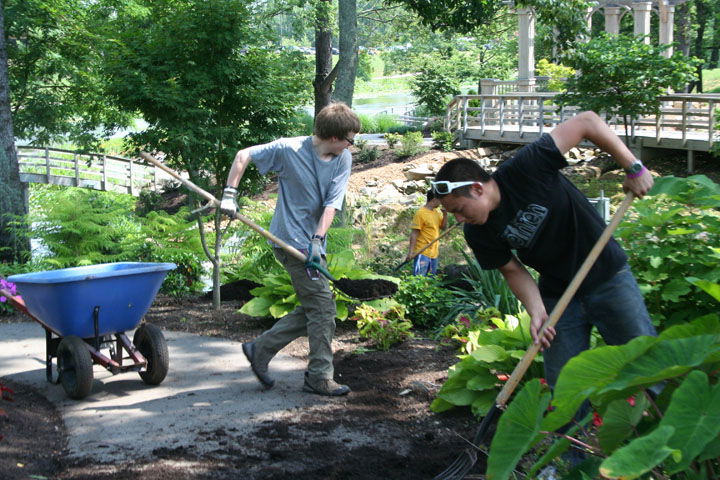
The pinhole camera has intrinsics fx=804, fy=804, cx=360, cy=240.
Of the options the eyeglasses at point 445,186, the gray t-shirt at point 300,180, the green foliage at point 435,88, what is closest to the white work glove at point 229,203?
the gray t-shirt at point 300,180

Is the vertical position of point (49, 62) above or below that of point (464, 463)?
above

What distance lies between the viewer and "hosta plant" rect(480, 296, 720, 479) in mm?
2113

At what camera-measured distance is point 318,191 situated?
5398mm

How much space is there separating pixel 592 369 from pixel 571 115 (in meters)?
20.5

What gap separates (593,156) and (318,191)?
16.1 meters

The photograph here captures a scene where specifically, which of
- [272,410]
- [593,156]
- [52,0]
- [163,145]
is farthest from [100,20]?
[272,410]

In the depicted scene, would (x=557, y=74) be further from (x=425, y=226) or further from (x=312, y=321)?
(x=312, y=321)

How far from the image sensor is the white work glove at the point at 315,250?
5.19 m

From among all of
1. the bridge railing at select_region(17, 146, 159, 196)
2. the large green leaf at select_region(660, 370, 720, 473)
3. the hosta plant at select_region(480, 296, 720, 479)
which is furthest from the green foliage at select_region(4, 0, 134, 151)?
the large green leaf at select_region(660, 370, 720, 473)

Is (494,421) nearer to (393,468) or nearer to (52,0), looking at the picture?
(393,468)

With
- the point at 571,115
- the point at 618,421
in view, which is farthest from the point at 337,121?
the point at 571,115

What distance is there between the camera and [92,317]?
543 centimetres

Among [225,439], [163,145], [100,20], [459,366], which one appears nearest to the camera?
[225,439]

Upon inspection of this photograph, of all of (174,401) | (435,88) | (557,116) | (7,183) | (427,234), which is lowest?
(174,401)
